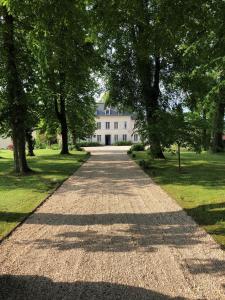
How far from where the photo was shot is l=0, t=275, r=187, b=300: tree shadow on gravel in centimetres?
509

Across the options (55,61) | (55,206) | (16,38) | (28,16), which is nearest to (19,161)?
(16,38)

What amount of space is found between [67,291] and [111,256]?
148cm

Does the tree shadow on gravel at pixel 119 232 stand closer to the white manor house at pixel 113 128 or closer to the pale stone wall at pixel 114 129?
the white manor house at pixel 113 128

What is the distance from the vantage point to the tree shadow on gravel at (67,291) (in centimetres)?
509

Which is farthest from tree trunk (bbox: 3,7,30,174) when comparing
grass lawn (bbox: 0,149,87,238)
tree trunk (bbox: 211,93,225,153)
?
tree trunk (bbox: 211,93,225,153)

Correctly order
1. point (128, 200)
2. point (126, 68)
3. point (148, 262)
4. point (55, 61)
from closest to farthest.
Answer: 1. point (148, 262)
2. point (128, 200)
3. point (55, 61)
4. point (126, 68)

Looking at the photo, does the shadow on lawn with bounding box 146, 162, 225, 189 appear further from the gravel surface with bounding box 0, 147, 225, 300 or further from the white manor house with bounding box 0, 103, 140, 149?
the white manor house with bounding box 0, 103, 140, 149

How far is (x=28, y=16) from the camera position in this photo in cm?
1036

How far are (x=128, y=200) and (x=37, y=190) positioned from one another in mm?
3724

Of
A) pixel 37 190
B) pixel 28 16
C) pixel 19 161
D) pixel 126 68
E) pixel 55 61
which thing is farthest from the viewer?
pixel 126 68

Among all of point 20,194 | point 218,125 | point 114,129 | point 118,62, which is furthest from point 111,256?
point 114,129

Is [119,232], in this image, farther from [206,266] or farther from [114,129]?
[114,129]

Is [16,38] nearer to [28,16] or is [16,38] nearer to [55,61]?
[55,61]

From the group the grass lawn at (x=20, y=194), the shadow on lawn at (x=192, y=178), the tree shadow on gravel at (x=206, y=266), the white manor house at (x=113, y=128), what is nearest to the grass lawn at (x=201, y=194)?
the shadow on lawn at (x=192, y=178)
